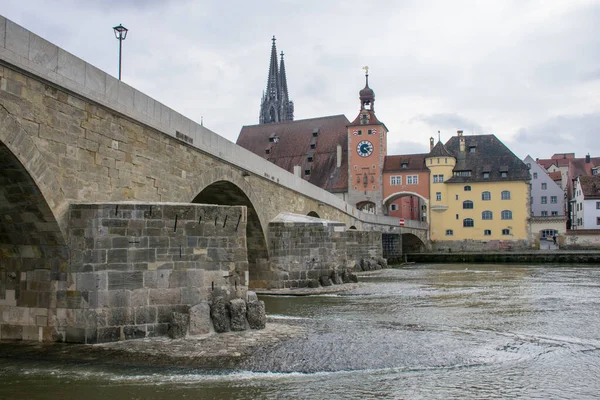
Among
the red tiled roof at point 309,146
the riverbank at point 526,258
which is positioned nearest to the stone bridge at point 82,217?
the riverbank at point 526,258

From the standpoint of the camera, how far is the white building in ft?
186

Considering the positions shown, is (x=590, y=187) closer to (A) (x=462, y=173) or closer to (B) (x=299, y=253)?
(A) (x=462, y=173)

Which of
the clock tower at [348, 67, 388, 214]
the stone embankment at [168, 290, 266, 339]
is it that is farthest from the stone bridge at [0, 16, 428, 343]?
the clock tower at [348, 67, 388, 214]

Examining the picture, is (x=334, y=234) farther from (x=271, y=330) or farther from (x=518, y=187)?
(x=518, y=187)

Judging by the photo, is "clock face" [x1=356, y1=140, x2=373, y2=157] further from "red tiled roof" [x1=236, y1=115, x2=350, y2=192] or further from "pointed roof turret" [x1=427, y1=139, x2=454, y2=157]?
"pointed roof turret" [x1=427, y1=139, x2=454, y2=157]

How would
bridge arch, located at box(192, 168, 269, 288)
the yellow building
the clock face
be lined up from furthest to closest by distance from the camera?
the clock face, the yellow building, bridge arch, located at box(192, 168, 269, 288)

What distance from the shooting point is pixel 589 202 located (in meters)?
57.1

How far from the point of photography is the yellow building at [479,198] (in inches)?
2148

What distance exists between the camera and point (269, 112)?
8412cm

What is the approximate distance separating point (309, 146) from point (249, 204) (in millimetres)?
45054

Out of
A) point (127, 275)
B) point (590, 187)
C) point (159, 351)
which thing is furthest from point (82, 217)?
point (590, 187)

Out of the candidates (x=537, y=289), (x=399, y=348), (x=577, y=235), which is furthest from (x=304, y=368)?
(x=577, y=235)

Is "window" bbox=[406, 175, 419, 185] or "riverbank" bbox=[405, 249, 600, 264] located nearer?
"riverbank" bbox=[405, 249, 600, 264]

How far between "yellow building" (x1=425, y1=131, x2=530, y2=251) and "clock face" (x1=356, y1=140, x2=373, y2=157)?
521 centimetres
